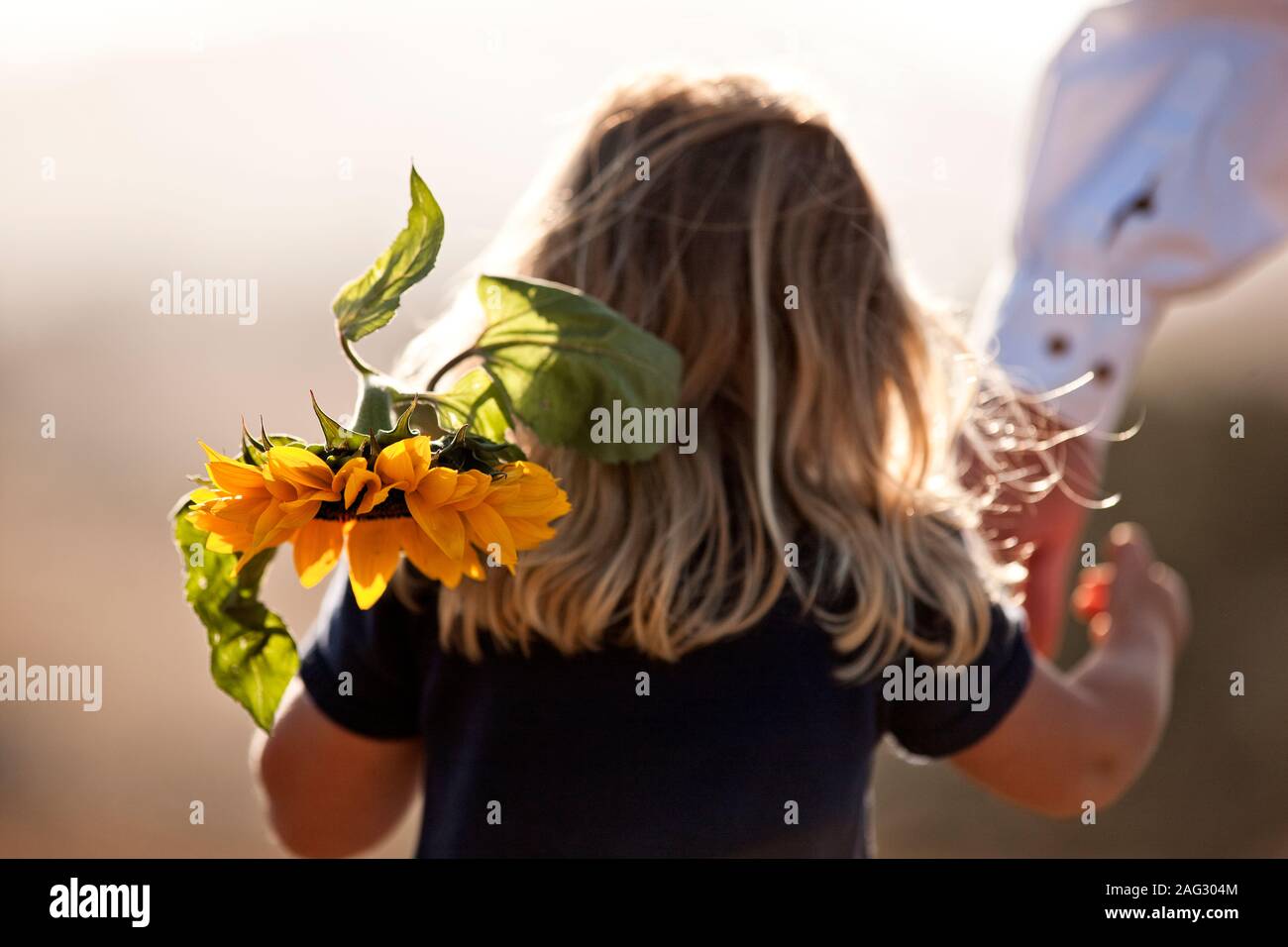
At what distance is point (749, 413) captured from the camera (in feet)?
2.97

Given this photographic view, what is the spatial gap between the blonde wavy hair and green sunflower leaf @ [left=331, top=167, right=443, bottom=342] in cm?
27

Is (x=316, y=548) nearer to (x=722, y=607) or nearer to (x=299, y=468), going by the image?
(x=299, y=468)

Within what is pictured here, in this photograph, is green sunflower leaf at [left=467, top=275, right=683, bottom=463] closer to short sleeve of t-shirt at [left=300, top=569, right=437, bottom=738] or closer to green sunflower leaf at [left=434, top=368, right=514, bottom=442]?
green sunflower leaf at [left=434, top=368, right=514, bottom=442]

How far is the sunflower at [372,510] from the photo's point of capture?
1.61 ft

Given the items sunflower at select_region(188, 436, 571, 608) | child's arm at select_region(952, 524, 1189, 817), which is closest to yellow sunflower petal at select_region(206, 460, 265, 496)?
sunflower at select_region(188, 436, 571, 608)

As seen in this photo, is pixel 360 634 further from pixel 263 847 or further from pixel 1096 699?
pixel 263 847

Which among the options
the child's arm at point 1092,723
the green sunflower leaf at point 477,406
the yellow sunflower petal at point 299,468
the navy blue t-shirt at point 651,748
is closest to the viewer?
the yellow sunflower petal at point 299,468

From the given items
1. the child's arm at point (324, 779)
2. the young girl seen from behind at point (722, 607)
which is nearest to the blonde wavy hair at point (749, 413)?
the young girl seen from behind at point (722, 607)

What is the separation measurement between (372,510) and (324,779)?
0.49m

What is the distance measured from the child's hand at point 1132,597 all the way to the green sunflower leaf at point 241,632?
0.81 metres

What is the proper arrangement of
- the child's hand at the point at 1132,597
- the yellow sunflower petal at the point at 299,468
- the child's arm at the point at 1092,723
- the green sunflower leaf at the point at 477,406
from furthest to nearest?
1. the child's hand at the point at 1132,597
2. the child's arm at the point at 1092,723
3. the green sunflower leaf at the point at 477,406
4. the yellow sunflower petal at the point at 299,468

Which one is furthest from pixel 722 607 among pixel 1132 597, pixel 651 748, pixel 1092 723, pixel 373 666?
pixel 1132 597

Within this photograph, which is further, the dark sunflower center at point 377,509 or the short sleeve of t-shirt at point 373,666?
the short sleeve of t-shirt at point 373,666

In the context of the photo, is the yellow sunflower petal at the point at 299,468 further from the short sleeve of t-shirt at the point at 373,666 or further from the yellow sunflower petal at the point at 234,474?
the short sleeve of t-shirt at the point at 373,666
